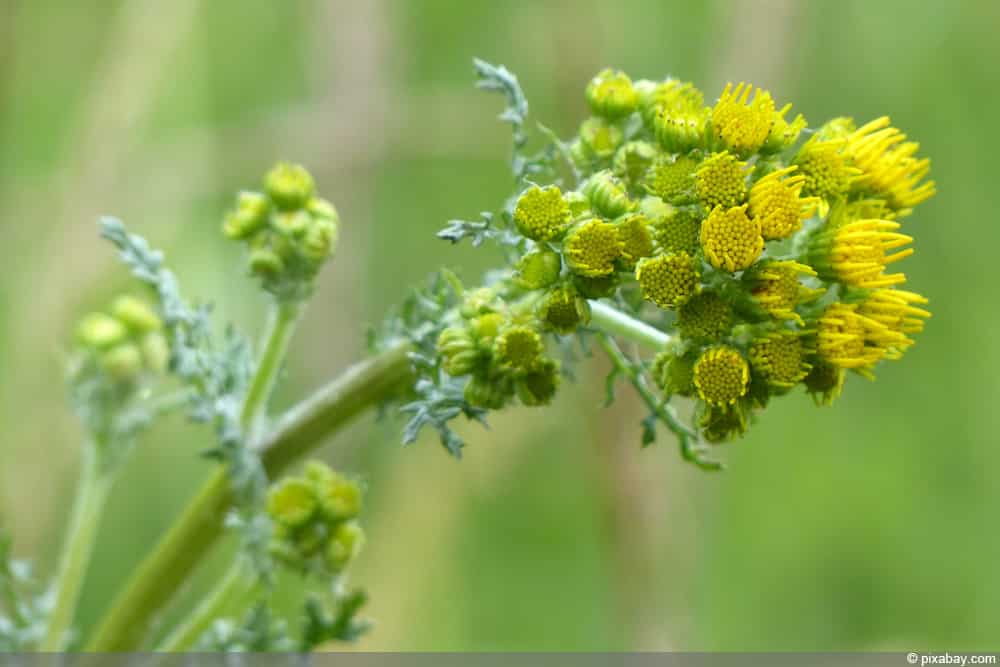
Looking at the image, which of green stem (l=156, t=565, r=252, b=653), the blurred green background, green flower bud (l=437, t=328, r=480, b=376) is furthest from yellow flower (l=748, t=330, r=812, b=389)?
the blurred green background

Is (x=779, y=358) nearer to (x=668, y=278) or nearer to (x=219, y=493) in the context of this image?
(x=668, y=278)

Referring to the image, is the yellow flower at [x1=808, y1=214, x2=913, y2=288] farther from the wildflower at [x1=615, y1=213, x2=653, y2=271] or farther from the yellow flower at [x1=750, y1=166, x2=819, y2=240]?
the wildflower at [x1=615, y1=213, x2=653, y2=271]

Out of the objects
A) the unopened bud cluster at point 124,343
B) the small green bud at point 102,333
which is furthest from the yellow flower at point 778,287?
the small green bud at point 102,333

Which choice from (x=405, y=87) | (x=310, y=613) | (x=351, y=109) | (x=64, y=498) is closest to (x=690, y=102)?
(x=310, y=613)

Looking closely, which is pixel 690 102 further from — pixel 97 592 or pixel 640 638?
pixel 97 592

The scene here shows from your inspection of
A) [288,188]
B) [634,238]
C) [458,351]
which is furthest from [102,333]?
[634,238]
